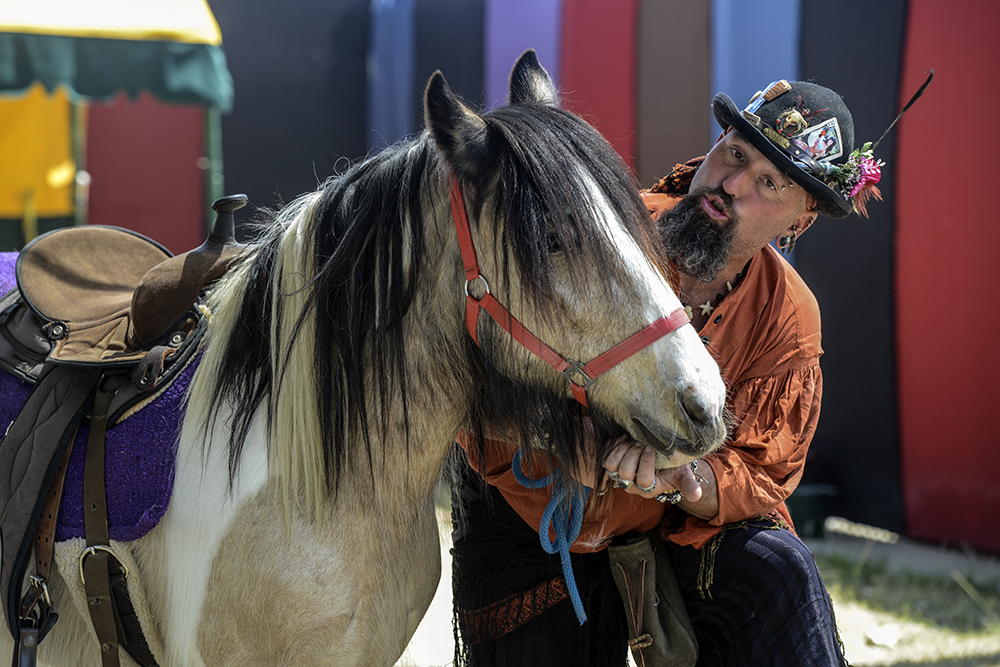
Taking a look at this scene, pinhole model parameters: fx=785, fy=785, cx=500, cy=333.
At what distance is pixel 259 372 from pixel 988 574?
390cm

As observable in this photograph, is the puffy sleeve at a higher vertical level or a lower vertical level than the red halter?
lower

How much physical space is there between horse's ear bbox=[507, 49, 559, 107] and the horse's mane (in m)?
0.16

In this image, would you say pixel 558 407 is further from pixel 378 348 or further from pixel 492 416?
pixel 378 348

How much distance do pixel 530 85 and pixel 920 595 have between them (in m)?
3.35

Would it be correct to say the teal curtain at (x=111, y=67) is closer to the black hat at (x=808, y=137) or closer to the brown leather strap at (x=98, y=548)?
the brown leather strap at (x=98, y=548)

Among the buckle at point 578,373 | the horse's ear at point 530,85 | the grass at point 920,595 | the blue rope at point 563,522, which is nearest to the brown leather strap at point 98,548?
the blue rope at point 563,522

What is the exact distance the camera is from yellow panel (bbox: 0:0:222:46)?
5133 mm

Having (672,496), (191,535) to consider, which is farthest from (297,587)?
(672,496)

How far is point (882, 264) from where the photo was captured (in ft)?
14.6

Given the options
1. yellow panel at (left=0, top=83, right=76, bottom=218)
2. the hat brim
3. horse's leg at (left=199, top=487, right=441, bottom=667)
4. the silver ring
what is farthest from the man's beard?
yellow panel at (left=0, top=83, right=76, bottom=218)

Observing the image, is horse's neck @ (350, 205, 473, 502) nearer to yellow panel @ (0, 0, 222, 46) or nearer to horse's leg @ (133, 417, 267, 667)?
horse's leg @ (133, 417, 267, 667)

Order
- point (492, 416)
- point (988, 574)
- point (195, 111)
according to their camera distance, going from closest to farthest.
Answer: point (492, 416), point (988, 574), point (195, 111)

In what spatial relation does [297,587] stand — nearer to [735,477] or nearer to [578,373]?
[578,373]

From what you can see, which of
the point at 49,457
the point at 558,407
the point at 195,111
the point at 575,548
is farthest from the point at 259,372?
the point at 195,111
